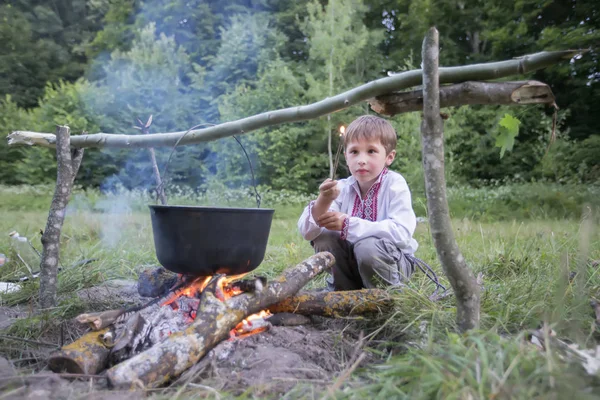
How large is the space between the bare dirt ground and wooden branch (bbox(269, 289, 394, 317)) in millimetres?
88

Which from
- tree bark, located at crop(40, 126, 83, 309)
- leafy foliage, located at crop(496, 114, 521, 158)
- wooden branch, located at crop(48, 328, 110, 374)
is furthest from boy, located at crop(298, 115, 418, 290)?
tree bark, located at crop(40, 126, 83, 309)

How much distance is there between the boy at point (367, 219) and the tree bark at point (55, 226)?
1.52 metres

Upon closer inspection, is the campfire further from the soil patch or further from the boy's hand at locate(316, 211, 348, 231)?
the boy's hand at locate(316, 211, 348, 231)

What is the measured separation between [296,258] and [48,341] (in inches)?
87.8

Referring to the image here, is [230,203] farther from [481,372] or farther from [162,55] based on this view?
[481,372]

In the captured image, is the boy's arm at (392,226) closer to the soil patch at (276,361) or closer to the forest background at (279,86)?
the soil patch at (276,361)

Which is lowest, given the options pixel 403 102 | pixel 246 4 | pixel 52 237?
pixel 52 237

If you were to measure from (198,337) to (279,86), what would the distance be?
40.5ft

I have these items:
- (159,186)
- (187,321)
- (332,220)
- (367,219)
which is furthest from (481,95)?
(159,186)

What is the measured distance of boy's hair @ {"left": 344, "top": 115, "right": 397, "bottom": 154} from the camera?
8.71 feet

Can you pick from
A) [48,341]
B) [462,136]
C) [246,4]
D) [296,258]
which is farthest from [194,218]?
[246,4]

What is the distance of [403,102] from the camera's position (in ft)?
6.59

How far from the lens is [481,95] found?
181 cm

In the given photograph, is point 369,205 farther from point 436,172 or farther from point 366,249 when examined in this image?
point 436,172
